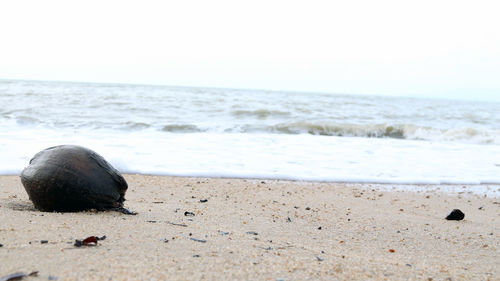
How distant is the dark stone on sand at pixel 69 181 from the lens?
9.25 feet

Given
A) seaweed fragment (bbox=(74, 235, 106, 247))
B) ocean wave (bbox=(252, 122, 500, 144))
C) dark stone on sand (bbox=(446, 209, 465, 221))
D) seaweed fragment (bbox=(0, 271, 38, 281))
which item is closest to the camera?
seaweed fragment (bbox=(0, 271, 38, 281))

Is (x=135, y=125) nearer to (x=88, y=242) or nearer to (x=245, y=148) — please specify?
(x=245, y=148)

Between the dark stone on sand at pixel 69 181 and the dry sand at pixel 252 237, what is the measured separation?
0.10 m

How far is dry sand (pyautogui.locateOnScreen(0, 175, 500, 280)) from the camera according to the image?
6.21ft

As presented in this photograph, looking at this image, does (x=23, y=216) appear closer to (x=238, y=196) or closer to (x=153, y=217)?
(x=153, y=217)

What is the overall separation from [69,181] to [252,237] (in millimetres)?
1233

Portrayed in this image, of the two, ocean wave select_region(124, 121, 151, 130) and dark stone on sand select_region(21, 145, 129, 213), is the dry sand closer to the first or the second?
dark stone on sand select_region(21, 145, 129, 213)

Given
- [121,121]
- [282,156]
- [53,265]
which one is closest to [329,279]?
[53,265]

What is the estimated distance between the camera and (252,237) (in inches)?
104

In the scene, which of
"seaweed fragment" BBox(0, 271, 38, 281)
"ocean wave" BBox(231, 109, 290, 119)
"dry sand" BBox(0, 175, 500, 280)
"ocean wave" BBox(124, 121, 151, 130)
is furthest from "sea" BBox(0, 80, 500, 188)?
"seaweed fragment" BBox(0, 271, 38, 281)

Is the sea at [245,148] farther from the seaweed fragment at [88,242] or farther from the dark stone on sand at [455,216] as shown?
the seaweed fragment at [88,242]

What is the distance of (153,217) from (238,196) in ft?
4.51

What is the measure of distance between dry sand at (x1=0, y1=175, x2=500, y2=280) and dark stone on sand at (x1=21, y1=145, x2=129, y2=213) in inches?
3.8

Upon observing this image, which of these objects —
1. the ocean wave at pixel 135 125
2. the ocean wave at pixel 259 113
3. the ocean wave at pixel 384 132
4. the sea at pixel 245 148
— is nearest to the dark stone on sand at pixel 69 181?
the sea at pixel 245 148
